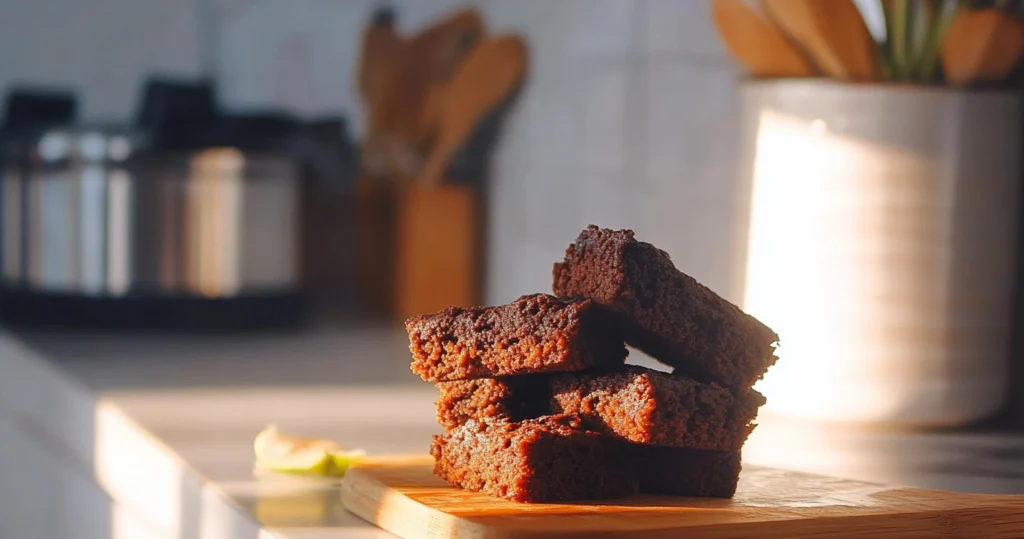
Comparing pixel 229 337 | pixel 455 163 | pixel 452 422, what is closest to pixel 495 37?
pixel 455 163

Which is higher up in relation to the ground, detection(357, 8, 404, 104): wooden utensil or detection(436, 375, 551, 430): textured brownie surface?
detection(357, 8, 404, 104): wooden utensil

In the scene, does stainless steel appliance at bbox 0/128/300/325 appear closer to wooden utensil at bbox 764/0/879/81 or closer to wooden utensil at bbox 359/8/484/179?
wooden utensil at bbox 359/8/484/179

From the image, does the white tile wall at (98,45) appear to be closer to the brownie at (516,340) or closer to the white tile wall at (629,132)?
the white tile wall at (629,132)

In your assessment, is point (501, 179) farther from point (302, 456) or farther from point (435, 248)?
point (302, 456)

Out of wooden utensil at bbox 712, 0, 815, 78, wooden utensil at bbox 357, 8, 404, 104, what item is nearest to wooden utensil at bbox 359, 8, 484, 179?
wooden utensil at bbox 357, 8, 404, 104

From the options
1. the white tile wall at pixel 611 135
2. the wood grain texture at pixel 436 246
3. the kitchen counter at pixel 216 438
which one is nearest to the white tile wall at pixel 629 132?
the white tile wall at pixel 611 135

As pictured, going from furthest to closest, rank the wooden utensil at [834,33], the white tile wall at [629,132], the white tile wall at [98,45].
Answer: the white tile wall at [98,45], the white tile wall at [629,132], the wooden utensil at [834,33]

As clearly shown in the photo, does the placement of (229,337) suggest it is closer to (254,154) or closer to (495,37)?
(254,154)
